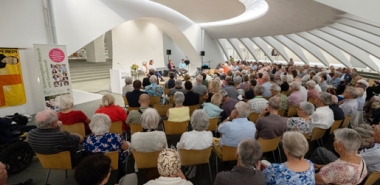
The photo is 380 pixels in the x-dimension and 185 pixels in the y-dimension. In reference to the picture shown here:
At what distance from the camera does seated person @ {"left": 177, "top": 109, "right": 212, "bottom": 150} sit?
2.78 m

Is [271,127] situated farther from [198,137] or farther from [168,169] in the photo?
[168,169]

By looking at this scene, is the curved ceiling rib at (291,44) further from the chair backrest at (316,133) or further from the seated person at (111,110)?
the seated person at (111,110)

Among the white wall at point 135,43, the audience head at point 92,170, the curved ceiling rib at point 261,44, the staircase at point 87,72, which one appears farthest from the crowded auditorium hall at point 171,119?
the curved ceiling rib at point 261,44

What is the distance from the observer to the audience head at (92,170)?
145 cm

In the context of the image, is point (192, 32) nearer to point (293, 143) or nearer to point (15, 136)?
point (15, 136)

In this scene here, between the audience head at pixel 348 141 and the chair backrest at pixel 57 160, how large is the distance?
3.04m

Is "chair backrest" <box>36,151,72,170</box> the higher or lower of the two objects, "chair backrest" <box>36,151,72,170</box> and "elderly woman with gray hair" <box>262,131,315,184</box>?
the lower

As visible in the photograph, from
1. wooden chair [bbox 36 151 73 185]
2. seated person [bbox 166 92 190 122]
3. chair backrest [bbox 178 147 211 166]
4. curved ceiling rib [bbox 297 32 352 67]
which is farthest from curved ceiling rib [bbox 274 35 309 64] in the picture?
wooden chair [bbox 36 151 73 185]

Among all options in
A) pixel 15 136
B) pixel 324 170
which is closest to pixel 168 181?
pixel 324 170

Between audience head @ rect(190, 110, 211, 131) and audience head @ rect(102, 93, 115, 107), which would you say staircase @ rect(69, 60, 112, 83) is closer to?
audience head @ rect(102, 93, 115, 107)

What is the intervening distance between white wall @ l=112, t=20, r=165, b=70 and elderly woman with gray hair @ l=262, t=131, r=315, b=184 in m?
12.1

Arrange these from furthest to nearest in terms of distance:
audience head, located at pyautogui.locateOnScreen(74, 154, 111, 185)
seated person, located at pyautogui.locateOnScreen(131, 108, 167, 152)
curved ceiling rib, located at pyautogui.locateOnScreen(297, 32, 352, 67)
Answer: curved ceiling rib, located at pyautogui.locateOnScreen(297, 32, 352, 67) < seated person, located at pyautogui.locateOnScreen(131, 108, 167, 152) < audience head, located at pyautogui.locateOnScreen(74, 154, 111, 185)

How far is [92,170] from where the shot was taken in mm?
1471

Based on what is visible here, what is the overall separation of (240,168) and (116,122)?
8.37 feet
